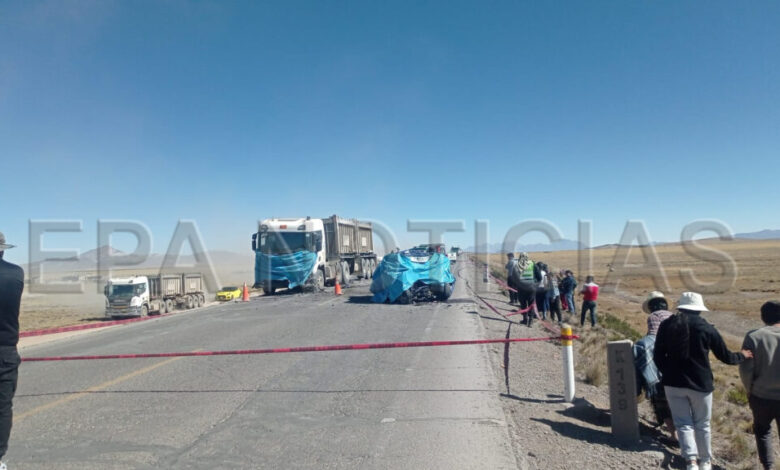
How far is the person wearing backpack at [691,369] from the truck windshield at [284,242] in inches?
814

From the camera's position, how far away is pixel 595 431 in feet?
18.0

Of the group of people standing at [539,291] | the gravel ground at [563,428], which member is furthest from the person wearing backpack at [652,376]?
the group of people standing at [539,291]

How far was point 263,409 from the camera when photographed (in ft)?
20.0

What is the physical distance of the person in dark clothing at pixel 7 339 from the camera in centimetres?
380

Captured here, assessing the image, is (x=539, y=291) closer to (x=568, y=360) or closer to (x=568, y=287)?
(x=568, y=287)

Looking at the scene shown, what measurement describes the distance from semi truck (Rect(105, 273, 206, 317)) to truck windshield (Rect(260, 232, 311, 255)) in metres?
7.04

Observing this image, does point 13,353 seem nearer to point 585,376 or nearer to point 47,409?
point 47,409

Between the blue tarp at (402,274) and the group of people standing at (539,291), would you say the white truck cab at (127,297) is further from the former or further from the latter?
the group of people standing at (539,291)

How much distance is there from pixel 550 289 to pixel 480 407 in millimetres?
9784

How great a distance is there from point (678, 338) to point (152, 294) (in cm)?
2737

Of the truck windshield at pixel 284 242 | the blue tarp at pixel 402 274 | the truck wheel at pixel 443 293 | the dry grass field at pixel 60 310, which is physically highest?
the truck windshield at pixel 284 242

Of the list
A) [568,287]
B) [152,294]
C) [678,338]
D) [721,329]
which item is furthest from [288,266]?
[678,338]

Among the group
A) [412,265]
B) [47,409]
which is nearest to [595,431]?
[47,409]

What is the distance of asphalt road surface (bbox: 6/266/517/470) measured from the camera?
465cm
